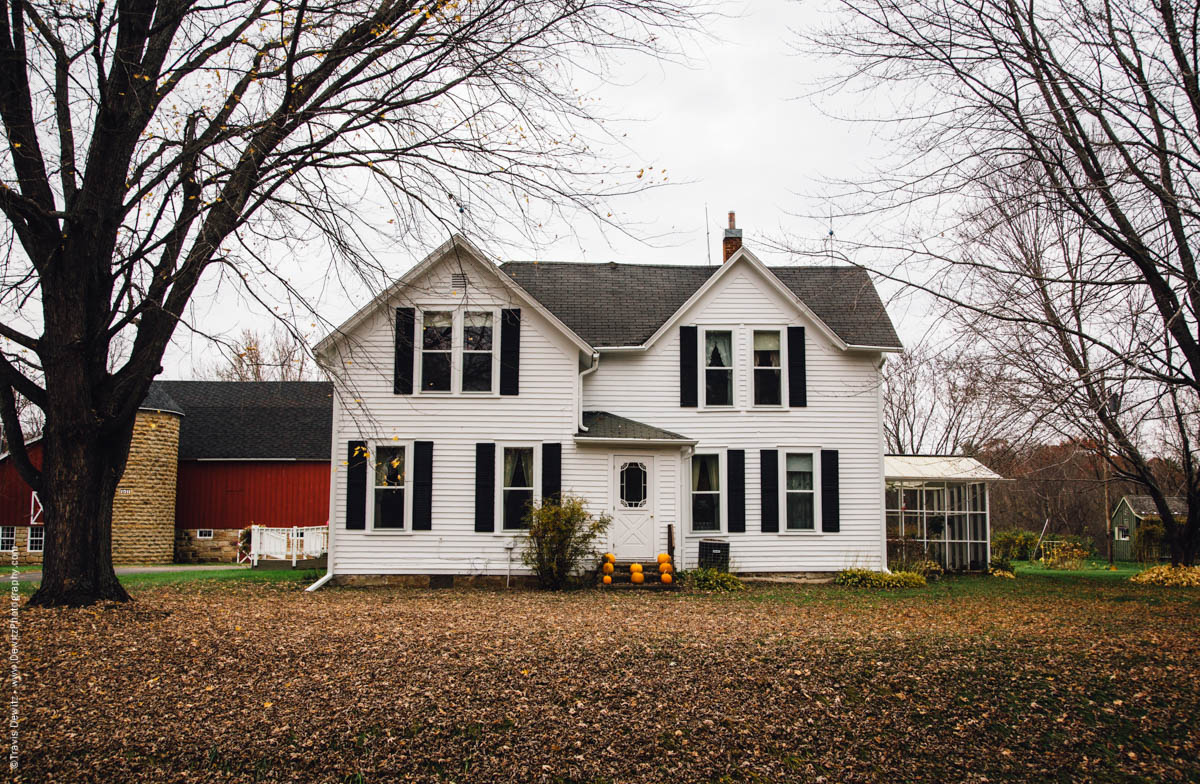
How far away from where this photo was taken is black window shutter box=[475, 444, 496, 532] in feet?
56.7

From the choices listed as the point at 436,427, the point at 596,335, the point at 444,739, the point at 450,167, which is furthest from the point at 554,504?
the point at 444,739

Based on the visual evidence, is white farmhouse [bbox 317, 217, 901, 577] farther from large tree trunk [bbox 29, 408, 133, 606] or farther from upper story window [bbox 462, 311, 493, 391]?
large tree trunk [bbox 29, 408, 133, 606]

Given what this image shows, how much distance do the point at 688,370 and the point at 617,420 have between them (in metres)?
1.96

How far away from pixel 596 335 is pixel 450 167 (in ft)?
30.0

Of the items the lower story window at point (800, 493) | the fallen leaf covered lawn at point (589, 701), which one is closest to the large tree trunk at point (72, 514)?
the fallen leaf covered lawn at point (589, 701)

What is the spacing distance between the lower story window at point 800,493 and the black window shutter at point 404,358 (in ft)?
26.6

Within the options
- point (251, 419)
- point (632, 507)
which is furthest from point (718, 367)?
point (251, 419)

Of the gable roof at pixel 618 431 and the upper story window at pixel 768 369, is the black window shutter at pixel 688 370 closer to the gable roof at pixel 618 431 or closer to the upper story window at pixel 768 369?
the gable roof at pixel 618 431

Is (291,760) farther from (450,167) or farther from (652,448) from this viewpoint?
(652,448)

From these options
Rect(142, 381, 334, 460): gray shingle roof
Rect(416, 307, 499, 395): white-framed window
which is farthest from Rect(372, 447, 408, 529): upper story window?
Rect(142, 381, 334, 460): gray shingle roof

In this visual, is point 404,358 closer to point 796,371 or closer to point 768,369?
point 768,369

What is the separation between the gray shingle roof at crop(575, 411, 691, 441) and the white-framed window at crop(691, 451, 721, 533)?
87 centimetres

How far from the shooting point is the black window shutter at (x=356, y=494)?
680 inches

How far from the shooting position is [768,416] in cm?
1892
